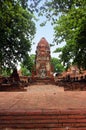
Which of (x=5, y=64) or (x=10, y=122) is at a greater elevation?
(x=5, y=64)

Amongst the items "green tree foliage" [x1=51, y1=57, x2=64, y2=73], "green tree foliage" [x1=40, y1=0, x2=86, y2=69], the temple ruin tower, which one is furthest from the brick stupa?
"green tree foliage" [x1=51, y1=57, x2=64, y2=73]

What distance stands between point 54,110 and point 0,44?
17.2 meters

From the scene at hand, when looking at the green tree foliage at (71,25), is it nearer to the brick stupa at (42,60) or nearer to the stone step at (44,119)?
the stone step at (44,119)

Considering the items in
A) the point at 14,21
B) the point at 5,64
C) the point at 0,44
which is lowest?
the point at 5,64

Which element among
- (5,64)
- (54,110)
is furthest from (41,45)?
(54,110)

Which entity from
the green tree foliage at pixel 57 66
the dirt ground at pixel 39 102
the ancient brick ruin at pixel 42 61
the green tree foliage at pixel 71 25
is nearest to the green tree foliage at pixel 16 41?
the green tree foliage at pixel 71 25

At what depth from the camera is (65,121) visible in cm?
708

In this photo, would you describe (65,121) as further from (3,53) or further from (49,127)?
Result: (3,53)

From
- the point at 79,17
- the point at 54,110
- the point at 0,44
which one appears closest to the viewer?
the point at 54,110

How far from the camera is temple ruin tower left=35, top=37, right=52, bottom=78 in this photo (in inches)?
2167

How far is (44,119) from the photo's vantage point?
23.5 feet

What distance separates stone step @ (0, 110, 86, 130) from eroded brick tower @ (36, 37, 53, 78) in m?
47.1

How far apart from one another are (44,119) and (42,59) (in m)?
49.4

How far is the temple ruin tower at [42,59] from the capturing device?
5504 cm
